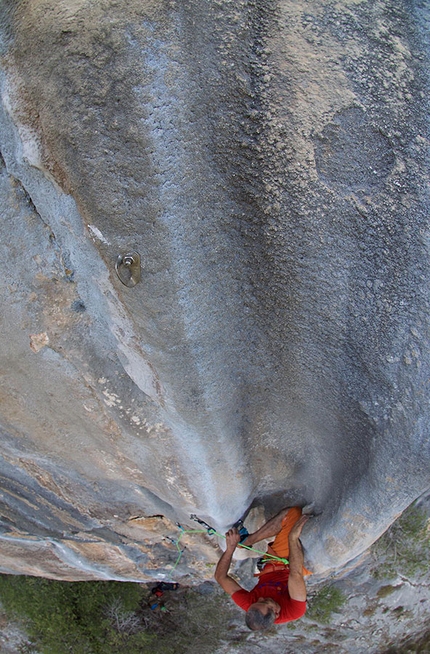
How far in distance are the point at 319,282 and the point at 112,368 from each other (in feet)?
1.88

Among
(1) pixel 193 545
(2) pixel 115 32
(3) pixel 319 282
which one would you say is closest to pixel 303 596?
(1) pixel 193 545

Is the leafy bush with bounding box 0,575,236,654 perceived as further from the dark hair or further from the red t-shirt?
the dark hair

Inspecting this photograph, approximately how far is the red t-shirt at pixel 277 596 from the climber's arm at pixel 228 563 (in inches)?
1.0

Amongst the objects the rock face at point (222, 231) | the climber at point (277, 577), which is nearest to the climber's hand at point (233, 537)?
the climber at point (277, 577)

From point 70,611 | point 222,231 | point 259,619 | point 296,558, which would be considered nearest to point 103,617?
point 70,611

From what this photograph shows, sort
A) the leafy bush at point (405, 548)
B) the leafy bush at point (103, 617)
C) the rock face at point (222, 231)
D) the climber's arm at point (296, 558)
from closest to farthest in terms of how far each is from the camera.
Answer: the rock face at point (222, 231), the climber's arm at point (296, 558), the leafy bush at point (405, 548), the leafy bush at point (103, 617)

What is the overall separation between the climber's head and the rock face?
43 centimetres

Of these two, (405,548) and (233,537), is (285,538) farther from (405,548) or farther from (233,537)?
(405,548)

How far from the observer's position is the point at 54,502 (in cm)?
189

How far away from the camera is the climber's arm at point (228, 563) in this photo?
1.79m

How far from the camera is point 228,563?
183 centimetres

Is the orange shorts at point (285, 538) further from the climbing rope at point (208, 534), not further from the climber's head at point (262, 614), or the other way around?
the climber's head at point (262, 614)

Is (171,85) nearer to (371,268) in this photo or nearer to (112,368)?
(371,268)

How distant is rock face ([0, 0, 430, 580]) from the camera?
3.14 feet
